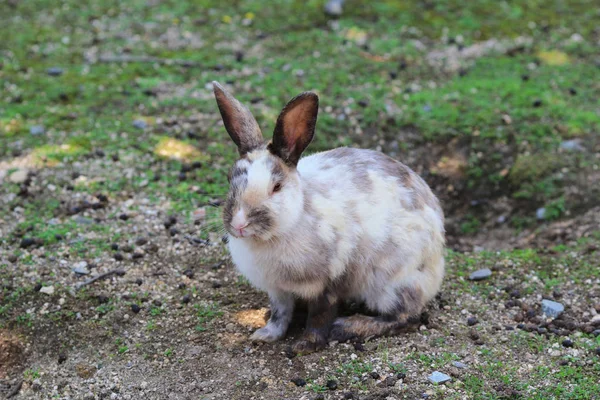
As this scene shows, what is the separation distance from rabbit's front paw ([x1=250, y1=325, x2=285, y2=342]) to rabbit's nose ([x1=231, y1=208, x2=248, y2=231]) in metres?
1.09

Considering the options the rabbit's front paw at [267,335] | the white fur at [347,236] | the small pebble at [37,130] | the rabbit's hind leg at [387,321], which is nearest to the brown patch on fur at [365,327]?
the rabbit's hind leg at [387,321]

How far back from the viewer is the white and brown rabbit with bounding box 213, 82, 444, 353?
14.6ft

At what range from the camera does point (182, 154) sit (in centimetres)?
733

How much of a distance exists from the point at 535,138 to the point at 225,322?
401 centimetres

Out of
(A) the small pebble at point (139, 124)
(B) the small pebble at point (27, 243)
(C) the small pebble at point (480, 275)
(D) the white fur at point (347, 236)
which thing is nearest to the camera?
(D) the white fur at point (347, 236)

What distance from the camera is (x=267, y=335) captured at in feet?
16.6

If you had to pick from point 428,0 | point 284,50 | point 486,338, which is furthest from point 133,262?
point 428,0

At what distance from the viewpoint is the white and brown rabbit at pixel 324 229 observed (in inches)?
175

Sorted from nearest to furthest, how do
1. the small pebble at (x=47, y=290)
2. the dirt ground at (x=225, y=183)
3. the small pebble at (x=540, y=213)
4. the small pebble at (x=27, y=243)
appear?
the dirt ground at (x=225, y=183) → the small pebble at (x=47, y=290) → the small pebble at (x=27, y=243) → the small pebble at (x=540, y=213)

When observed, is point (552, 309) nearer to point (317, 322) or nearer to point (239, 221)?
point (317, 322)

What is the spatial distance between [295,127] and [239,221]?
70 centimetres

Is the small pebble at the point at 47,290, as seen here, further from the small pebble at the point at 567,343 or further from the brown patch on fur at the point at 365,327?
the small pebble at the point at 567,343

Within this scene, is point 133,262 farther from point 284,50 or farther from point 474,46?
point 474,46

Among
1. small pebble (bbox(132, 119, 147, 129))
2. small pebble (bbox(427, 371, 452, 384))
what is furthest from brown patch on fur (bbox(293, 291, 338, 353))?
small pebble (bbox(132, 119, 147, 129))
